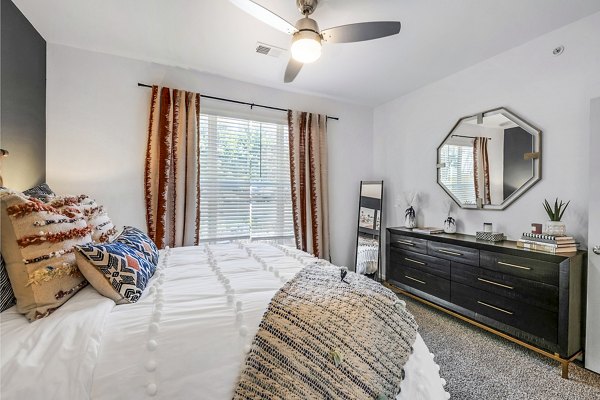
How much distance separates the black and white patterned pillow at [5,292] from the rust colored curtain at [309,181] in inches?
104

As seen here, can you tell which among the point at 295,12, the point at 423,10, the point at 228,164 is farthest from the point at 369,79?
the point at 228,164

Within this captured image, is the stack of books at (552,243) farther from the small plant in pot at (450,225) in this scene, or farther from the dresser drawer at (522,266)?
the small plant in pot at (450,225)

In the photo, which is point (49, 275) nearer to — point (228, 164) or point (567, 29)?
point (228, 164)

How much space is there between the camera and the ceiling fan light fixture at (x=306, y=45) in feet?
5.78

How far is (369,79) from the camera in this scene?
3158mm

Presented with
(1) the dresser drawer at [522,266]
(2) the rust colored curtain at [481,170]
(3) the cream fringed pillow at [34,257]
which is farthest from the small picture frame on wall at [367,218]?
(3) the cream fringed pillow at [34,257]

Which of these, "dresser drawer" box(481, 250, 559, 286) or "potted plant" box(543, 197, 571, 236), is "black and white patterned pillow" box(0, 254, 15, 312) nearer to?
"dresser drawer" box(481, 250, 559, 286)

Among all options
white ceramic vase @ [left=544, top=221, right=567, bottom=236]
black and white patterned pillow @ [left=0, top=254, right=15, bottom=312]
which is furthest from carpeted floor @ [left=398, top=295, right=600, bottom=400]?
black and white patterned pillow @ [left=0, top=254, right=15, bottom=312]

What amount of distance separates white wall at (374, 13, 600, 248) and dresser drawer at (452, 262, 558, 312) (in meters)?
0.55

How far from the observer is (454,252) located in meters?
2.56

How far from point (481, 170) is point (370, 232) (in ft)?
5.09

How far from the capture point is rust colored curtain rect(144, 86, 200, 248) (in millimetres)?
2723

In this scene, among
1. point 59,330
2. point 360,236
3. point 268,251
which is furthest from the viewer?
point 360,236

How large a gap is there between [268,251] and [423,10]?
218cm
